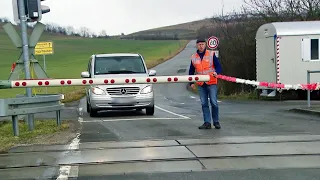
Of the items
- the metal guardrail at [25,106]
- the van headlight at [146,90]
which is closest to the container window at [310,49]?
the van headlight at [146,90]

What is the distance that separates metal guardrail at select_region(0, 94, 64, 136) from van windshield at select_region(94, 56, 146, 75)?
3.96 metres

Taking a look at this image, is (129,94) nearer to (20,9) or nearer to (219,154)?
(20,9)

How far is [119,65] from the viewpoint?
1490 centimetres

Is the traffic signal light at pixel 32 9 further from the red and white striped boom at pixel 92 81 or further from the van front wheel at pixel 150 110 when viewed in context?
the van front wheel at pixel 150 110

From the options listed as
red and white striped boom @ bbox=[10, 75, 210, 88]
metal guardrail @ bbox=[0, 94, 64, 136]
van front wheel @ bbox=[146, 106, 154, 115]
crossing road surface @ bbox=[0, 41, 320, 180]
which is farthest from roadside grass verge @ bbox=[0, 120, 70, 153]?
van front wheel @ bbox=[146, 106, 154, 115]

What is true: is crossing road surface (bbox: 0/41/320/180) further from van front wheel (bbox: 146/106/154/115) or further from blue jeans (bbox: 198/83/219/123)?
van front wheel (bbox: 146/106/154/115)

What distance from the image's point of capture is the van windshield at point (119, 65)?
1464 cm

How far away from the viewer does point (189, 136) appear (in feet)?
29.7

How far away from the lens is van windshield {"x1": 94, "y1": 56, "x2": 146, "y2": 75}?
48.0ft

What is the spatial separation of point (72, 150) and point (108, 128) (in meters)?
2.83

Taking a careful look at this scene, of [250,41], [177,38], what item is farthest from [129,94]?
[177,38]

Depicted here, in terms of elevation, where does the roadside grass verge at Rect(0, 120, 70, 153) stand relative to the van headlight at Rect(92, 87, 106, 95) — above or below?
below

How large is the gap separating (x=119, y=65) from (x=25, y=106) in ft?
18.4

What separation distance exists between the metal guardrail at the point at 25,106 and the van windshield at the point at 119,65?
396cm
